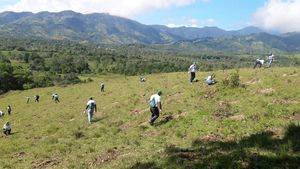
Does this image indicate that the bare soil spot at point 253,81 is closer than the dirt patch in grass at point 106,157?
No

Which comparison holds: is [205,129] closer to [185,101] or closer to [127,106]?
[185,101]

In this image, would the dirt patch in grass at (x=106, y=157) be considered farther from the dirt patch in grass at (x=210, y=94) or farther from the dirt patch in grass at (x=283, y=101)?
the dirt patch in grass at (x=210, y=94)

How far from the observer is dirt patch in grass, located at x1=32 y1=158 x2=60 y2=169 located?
22.5m

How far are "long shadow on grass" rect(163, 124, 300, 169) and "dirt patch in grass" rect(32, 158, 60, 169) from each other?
673 cm

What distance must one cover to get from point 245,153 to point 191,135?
6894 millimetres

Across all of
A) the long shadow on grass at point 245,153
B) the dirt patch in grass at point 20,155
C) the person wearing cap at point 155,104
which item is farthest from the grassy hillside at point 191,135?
the person wearing cap at point 155,104

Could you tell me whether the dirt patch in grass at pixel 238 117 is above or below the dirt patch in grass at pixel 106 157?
above

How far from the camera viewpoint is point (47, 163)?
75.5 feet

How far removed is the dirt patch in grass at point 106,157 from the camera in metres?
20.5

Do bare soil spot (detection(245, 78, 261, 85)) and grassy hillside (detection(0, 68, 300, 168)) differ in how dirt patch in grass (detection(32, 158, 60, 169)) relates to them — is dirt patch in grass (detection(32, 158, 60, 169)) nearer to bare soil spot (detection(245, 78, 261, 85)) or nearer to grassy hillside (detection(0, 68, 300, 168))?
grassy hillside (detection(0, 68, 300, 168))

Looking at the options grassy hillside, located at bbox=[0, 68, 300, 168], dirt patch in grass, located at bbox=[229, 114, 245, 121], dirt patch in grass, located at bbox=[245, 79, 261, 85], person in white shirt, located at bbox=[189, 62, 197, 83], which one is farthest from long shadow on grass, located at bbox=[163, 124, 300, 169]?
person in white shirt, located at bbox=[189, 62, 197, 83]

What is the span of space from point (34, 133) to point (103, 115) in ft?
21.4

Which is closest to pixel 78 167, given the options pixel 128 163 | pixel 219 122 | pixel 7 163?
pixel 128 163

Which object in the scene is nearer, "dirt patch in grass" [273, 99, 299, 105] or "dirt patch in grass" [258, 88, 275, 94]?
"dirt patch in grass" [273, 99, 299, 105]
